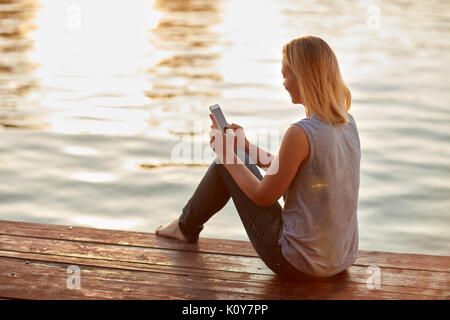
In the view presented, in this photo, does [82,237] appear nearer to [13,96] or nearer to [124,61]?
[13,96]

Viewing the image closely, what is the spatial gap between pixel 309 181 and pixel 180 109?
5424 mm

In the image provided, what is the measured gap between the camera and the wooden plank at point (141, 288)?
290 cm

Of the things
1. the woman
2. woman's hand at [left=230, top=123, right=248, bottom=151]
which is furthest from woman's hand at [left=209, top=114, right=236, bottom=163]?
woman's hand at [left=230, top=123, right=248, bottom=151]

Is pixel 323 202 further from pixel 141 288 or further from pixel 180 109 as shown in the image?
pixel 180 109

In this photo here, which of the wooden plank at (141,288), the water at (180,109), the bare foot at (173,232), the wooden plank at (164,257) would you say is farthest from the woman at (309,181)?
the water at (180,109)

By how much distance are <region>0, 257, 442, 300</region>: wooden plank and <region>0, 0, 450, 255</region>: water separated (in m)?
1.92

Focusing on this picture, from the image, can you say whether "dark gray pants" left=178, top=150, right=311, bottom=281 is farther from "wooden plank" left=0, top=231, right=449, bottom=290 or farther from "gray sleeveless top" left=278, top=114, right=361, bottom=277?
"wooden plank" left=0, top=231, right=449, bottom=290

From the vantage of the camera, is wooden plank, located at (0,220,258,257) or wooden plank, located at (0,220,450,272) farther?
wooden plank, located at (0,220,258,257)

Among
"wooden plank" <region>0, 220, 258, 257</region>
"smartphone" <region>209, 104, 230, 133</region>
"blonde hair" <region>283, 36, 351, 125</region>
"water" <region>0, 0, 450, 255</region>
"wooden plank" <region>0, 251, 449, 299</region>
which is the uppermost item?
"blonde hair" <region>283, 36, 351, 125</region>

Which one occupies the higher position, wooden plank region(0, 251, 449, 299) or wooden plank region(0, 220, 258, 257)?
wooden plank region(0, 251, 449, 299)

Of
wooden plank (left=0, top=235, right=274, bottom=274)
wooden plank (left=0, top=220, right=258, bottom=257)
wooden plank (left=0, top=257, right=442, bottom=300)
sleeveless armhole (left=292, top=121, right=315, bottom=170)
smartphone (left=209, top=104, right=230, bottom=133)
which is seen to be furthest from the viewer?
wooden plank (left=0, top=220, right=258, bottom=257)

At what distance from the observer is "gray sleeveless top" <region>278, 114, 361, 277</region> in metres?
2.71

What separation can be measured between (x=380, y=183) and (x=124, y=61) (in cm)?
626
